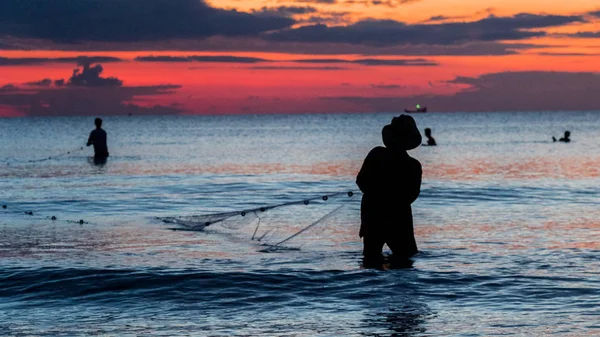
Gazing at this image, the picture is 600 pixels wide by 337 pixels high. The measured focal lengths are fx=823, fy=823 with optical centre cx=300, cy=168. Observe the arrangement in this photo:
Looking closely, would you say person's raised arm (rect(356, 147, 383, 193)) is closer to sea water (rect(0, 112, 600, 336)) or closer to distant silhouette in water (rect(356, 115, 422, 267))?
distant silhouette in water (rect(356, 115, 422, 267))

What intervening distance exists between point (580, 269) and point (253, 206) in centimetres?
1064

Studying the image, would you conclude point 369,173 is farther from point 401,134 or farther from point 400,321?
point 400,321

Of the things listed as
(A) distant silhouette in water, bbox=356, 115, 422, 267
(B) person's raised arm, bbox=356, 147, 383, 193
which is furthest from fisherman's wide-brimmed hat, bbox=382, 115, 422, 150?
(B) person's raised arm, bbox=356, 147, 383, 193

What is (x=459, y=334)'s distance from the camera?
7.46 m

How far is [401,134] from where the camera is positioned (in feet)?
32.6

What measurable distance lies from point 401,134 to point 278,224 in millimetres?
6240

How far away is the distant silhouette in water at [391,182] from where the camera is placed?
9.95 m

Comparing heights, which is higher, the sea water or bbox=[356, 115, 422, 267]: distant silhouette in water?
bbox=[356, 115, 422, 267]: distant silhouette in water

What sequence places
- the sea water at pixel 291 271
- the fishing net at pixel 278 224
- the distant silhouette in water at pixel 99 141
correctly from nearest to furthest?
the sea water at pixel 291 271
the fishing net at pixel 278 224
the distant silhouette in water at pixel 99 141

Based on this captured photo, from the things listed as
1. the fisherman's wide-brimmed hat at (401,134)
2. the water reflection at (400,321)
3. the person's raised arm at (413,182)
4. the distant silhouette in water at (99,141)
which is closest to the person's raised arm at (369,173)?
the fisherman's wide-brimmed hat at (401,134)

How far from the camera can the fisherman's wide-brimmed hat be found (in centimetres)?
991

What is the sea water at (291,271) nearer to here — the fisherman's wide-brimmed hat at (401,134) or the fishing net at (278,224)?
the fishing net at (278,224)

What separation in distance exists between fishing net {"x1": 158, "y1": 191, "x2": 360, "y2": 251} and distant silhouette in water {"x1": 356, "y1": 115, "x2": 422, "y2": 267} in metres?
2.22

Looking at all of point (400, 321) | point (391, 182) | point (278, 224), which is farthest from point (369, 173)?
point (278, 224)
